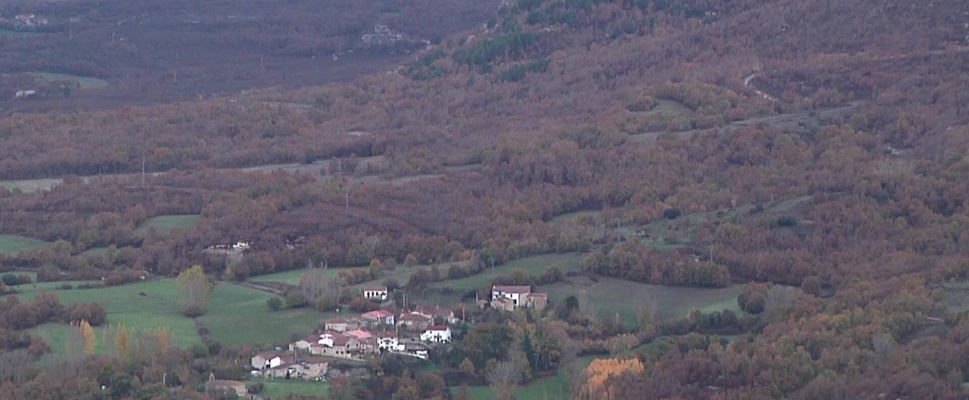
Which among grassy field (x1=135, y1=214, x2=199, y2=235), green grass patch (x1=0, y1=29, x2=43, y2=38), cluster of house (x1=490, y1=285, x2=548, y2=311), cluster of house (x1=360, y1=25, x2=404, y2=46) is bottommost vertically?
cluster of house (x1=360, y1=25, x2=404, y2=46)

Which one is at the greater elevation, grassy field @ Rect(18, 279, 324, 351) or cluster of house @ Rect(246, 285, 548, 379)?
cluster of house @ Rect(246, 285, 548, 379)

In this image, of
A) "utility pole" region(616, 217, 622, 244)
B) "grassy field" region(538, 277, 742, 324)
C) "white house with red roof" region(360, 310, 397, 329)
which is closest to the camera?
"white house with red roof" region(360, 310, 397, 329)

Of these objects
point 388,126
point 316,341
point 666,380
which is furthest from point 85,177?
point 666,380

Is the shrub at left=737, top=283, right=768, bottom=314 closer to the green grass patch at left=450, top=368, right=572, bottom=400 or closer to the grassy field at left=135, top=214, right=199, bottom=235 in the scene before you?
the green grass patch at left=450, top=368, right=572, bottom=400

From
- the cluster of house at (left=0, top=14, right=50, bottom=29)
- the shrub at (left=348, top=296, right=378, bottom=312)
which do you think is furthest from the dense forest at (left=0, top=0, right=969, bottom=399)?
the cluster of house at (left=0, top=14, right=50, bottom=29)

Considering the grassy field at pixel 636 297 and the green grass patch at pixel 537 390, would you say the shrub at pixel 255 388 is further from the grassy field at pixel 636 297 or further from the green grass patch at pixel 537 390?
the grassy field at pixel 636 297

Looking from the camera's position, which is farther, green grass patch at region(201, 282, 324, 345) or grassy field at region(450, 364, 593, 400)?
green grass patch at region(201, 282, 324, 345)

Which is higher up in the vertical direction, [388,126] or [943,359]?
[943,359]

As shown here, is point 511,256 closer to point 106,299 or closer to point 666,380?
point 106,299

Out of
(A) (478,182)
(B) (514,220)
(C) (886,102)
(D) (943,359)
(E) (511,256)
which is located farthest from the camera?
(C) (886,102)
